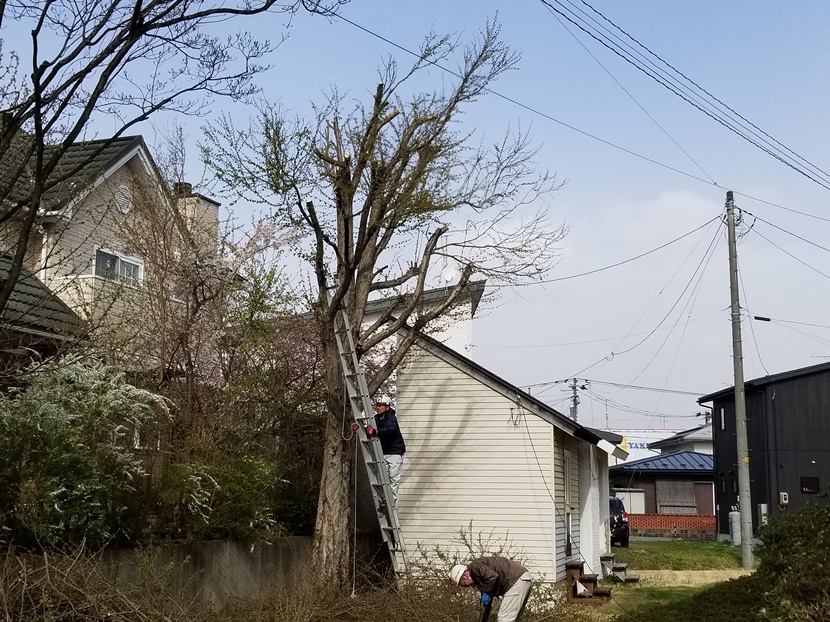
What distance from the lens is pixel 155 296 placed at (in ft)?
53.5

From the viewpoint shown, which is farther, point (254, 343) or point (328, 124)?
point (254, 343)

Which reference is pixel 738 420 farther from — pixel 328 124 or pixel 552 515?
pixel 328 124

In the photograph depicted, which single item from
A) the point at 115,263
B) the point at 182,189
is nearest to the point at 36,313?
the point at 182,189

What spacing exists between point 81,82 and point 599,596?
1201 cm

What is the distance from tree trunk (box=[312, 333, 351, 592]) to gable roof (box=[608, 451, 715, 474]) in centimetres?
3316

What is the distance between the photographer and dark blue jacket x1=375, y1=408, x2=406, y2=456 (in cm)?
1580

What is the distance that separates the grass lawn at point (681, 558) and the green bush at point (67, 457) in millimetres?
14925

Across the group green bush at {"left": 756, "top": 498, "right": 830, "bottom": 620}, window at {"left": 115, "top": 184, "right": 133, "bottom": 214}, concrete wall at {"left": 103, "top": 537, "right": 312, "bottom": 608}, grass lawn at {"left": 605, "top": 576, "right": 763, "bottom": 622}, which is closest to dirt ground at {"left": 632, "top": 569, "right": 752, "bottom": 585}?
grass lawn at {"left": 605, "top": 576, "right": 763, "bottom": 622}

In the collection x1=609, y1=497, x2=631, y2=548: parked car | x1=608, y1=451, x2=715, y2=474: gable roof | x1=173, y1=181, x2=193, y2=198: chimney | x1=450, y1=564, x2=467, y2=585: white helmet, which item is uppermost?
x1=173, y1=181, x2=193, y2=198: chimney

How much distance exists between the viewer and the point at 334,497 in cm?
1446

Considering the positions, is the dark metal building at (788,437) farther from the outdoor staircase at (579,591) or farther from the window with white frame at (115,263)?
the window with white frame at (115,263)

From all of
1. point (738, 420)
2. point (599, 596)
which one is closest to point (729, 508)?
point (738, 420)

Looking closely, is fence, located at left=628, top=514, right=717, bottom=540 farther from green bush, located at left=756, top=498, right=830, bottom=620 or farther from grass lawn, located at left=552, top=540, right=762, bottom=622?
green bush, located at left=756, top=498, right=830, bottom=620

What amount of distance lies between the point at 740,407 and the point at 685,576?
492 cm
